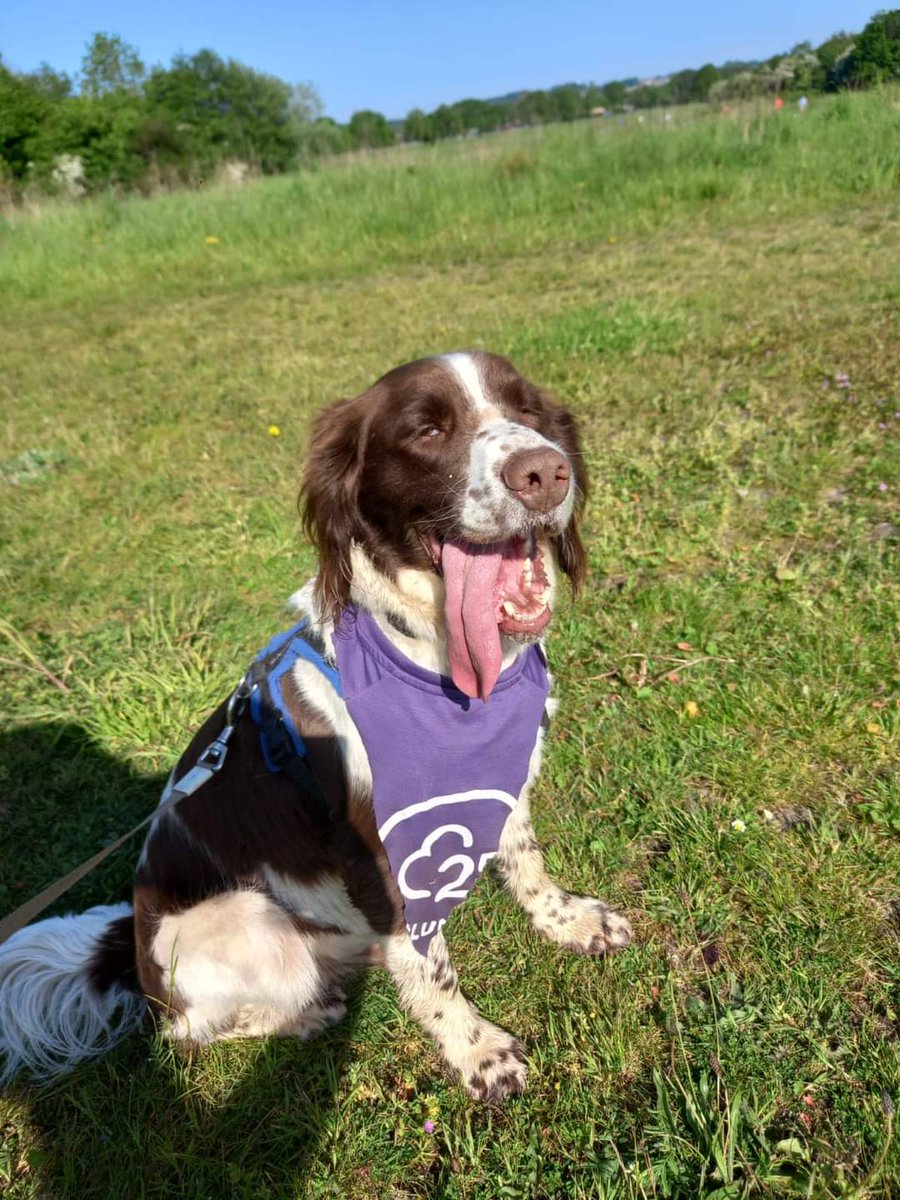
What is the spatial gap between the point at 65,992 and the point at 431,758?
122 cm

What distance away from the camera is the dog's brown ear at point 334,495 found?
6.51 feet

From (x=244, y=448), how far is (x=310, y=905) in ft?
13.6

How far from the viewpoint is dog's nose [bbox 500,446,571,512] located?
171 cm

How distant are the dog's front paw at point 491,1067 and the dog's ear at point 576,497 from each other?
1254mm

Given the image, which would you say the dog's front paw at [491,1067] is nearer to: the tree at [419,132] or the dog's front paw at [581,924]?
the dog's front paw at [581,924]

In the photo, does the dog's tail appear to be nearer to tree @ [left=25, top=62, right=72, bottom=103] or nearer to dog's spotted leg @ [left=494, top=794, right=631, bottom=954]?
dog's spotted leg @ [left=494, top=794, right=631, bottom=954]

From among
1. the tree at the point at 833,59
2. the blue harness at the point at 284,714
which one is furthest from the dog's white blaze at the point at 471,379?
the tree at the point at 833,59

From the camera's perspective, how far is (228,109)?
39.9m

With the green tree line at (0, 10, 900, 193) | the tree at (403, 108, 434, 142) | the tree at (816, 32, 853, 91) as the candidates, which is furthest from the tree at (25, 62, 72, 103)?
the tree at (816, 32, 853, 91)

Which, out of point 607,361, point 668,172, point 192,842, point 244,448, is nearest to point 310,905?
point 192,842

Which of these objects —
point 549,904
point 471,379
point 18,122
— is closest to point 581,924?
point 549,904

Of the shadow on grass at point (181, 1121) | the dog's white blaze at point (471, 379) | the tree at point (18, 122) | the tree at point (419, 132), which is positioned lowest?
the shadow on grass at point (181, 1121)

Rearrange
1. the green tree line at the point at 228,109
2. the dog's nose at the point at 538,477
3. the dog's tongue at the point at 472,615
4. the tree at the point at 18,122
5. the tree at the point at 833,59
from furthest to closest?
1. the tree at the point at 18,122
2. the green tree line at the point at 228,109
3. the tree at the point at 833,59
4. the dog's tongue at the point at 472,615
5. the dog's nose at the point at 538,477

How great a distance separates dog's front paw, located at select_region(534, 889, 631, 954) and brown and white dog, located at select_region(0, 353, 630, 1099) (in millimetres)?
318
